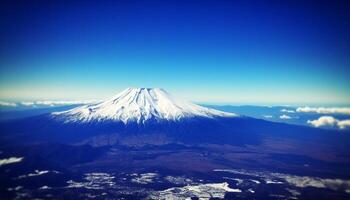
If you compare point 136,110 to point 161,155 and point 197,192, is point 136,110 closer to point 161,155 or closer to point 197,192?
point 161,155

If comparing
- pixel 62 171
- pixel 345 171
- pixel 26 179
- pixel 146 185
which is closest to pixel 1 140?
pixel 62 171

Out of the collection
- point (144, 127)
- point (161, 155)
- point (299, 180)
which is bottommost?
point (299, 180)

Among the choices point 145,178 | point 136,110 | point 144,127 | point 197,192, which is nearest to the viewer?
point 197,192

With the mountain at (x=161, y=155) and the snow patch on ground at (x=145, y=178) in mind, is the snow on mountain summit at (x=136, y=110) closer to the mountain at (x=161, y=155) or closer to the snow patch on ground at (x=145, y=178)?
the mountain at (x=161, y=155)

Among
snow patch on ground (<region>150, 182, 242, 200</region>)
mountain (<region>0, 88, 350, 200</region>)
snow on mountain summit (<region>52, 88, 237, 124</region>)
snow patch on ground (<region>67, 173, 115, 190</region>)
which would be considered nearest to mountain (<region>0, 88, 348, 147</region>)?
snow on mountain summit (<region>52, 88, 237, 124</region>)

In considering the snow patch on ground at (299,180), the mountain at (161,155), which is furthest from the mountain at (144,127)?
the snow patch on ground at (299,180)

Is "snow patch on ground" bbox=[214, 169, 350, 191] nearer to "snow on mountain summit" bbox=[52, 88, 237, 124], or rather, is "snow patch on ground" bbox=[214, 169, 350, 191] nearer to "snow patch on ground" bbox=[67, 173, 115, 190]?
"snow patch on ground" bbox=[67, 173, 115, 190]


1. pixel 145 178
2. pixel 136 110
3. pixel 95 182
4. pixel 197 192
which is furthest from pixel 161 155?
pixel 136 110

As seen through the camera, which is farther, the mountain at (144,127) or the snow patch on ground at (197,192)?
the mountain at (144,127)
